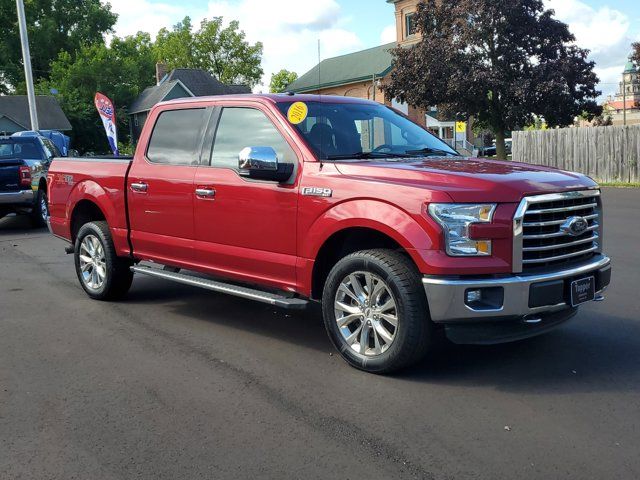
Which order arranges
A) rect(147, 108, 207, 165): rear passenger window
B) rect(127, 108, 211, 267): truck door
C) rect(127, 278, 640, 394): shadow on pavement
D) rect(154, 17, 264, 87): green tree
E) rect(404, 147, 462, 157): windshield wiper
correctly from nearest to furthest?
1. rect(127, 278, 640, 394): shadow on pavement
2. rect(404, 147, 462, 157): windshield wiper
3. rect(127, 108, 211, 267): truck door
4. rect(147, 108, 207, 165): rear passenger window
5. rect(154, 17, 264, 87): green tree

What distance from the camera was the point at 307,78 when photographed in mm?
60250

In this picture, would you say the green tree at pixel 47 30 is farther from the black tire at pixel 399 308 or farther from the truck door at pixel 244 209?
the black tire at pixel 399 308

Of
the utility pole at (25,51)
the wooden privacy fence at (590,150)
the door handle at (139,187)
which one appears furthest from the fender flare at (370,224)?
the utility pole at (25,51)

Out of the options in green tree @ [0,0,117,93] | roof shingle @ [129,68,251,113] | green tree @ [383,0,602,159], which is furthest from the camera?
green tree @ [0,0,117,93]

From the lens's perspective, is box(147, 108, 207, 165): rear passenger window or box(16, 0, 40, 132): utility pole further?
box(16, 0, 40, 132): utility pole

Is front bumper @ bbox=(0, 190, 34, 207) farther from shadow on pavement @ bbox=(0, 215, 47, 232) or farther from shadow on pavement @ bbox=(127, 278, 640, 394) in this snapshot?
shadow on pavement @ bbox=(127, 278, 640, 394)

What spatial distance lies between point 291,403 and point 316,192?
154 cm

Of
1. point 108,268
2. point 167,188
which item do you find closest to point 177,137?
point 167,188

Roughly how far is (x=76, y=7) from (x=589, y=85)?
189 feet

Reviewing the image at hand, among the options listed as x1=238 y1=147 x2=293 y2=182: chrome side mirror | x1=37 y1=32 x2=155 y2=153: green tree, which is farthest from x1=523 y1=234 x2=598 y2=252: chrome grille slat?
x1=37 y1=32 x2=155 y2=153: green tree

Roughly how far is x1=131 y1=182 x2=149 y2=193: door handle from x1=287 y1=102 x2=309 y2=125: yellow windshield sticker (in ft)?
5.64

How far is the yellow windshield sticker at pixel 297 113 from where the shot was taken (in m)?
5.38

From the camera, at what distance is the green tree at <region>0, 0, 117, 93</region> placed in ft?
222

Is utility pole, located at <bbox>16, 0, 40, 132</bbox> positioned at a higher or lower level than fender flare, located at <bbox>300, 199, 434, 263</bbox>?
higher
